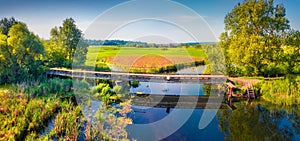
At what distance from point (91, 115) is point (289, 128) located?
11.7 m

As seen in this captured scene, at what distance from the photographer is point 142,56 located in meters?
30.4

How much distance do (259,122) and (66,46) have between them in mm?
23911

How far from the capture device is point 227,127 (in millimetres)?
12562

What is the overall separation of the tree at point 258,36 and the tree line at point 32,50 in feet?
60.7

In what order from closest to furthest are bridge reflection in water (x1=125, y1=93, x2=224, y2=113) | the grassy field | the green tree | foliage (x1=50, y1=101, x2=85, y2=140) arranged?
foliage (x1=50, y1=101, x2=85, y2=140), bridge reflection in water (x1=125, y1=93, x2=224, y2=113), the green tree, the grassy field

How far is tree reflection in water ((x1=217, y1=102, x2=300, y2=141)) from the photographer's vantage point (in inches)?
447

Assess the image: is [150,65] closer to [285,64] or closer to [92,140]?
[285,64]

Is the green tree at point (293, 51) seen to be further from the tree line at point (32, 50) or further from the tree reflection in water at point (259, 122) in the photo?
the tree line at point (32, 50)

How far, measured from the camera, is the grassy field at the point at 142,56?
2784 cm

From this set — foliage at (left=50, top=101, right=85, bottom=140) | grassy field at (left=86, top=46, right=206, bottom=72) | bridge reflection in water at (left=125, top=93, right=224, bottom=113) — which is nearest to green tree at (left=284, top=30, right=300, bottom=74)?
bridge reflection in water at (left=125, top=93, right=224, bottom=113)

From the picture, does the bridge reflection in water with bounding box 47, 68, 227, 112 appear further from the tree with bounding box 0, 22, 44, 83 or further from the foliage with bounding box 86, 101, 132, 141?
the tree with bounding box 0, 22, 44, 83

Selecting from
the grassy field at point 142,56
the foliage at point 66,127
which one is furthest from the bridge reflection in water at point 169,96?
the grassy field at point 142,56

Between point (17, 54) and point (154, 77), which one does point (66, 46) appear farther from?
point (154, 77)

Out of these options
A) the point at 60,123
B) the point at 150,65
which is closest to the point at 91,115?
the point at 60,123
